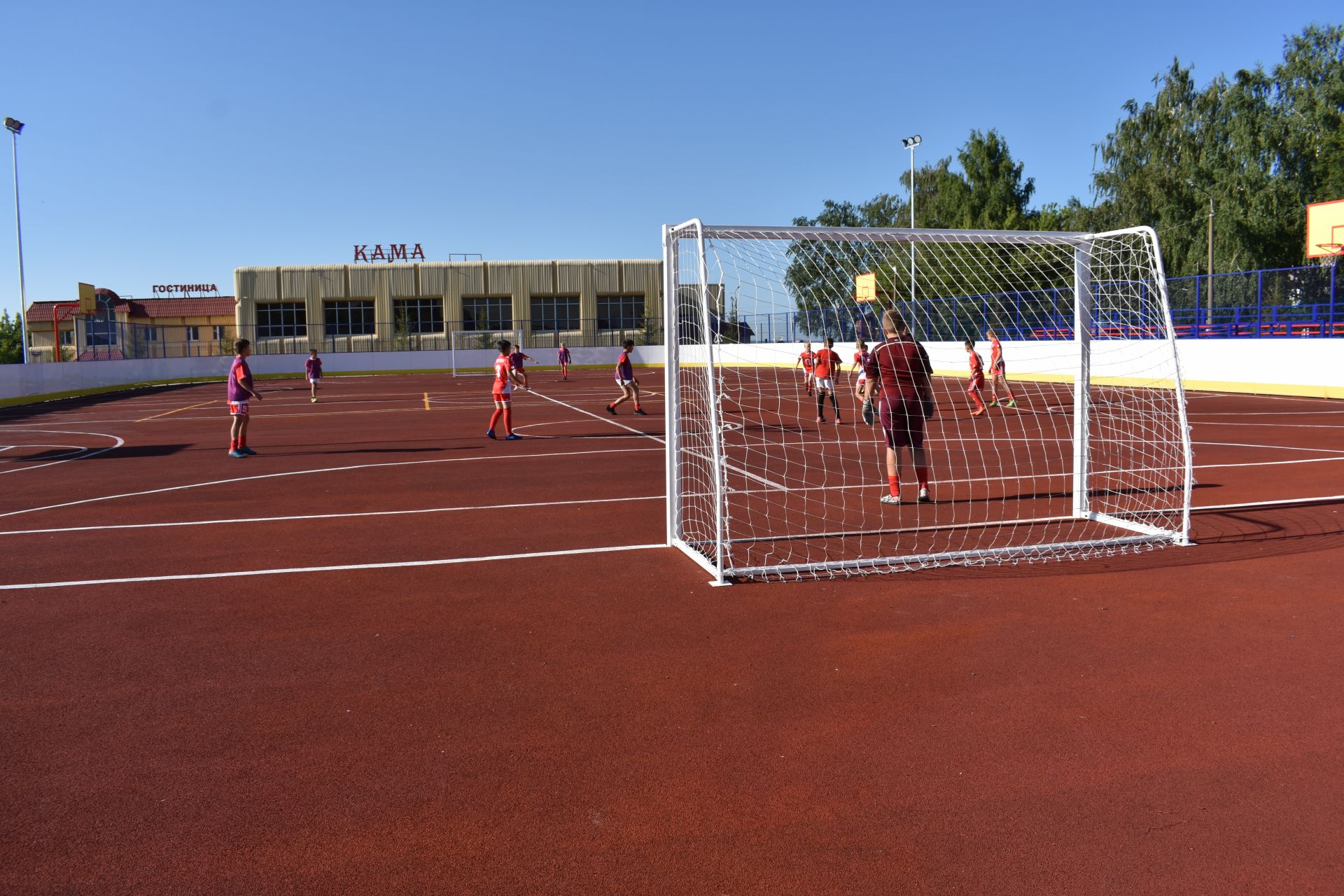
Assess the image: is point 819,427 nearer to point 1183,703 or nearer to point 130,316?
point 1183,703

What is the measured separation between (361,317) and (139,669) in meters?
65.0

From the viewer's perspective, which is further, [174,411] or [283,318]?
[283,318]

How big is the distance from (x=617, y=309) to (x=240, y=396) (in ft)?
174

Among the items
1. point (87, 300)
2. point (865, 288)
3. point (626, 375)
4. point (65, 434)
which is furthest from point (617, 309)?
point (865, 288)

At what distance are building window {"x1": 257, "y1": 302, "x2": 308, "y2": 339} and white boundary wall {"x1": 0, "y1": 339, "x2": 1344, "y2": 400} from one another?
1419 cm

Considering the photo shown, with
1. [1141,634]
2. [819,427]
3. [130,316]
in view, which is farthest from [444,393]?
[130,316]

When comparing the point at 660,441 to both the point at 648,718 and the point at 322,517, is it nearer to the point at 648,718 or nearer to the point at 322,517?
the point at 322,517

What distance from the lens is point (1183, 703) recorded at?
4.72 metres

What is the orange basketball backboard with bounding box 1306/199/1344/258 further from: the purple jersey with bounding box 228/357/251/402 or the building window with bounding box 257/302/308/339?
the building window with bounding box 257/302/308/339

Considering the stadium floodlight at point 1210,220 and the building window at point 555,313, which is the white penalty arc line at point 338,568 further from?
the building window at point 555,313

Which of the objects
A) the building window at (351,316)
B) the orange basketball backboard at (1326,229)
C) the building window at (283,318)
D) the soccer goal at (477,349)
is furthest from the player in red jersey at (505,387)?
the building window at (283,318)

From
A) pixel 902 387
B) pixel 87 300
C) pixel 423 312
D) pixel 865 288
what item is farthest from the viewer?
pixel 423 312

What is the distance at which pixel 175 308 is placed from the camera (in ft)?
278

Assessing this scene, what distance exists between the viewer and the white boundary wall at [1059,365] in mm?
23797
